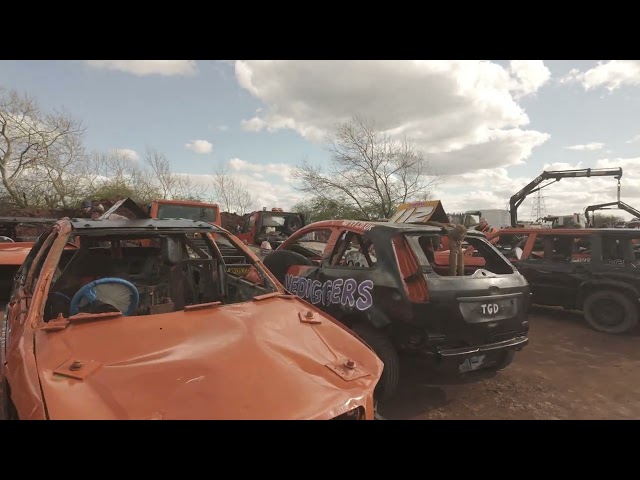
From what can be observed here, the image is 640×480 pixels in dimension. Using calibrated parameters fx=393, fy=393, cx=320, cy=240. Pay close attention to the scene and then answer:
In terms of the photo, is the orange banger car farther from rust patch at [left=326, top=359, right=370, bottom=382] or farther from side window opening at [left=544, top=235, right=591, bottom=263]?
side window opening at [left=544, top=235, right=591, bottom=263]

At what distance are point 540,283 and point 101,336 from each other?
23.6 feet

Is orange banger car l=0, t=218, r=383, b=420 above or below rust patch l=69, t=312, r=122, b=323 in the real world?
below

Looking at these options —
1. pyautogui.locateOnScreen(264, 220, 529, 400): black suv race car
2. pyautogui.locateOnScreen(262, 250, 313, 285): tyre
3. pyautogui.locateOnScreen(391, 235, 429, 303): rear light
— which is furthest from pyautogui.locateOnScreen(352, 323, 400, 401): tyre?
pyautogui.locateOnScreen(262, 250, 313, 285): tyre

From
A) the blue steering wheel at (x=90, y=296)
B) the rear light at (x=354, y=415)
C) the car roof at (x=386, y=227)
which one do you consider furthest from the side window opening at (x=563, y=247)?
the blue steering wheel at (x=90, y=296)

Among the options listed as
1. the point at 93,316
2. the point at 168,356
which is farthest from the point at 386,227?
the point at 93,316

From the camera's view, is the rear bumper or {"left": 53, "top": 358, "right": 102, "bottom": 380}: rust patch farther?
the rear bumper

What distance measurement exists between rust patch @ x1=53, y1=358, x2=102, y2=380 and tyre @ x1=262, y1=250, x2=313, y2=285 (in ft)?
10.2

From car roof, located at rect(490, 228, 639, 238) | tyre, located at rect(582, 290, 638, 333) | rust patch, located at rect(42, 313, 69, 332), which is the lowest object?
tyre, located at rect(582, 290, 638, 333)

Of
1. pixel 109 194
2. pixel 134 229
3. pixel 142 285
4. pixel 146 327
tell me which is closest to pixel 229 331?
pixel 146 327

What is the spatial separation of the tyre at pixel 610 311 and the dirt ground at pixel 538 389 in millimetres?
679

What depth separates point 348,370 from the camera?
83.1 inches

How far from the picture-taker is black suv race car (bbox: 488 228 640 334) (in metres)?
6.26

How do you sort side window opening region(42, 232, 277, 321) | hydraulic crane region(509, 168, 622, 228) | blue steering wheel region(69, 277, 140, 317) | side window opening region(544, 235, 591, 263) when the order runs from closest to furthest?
blue steering wheel region(69, 277, 140, 317), side window opening region(42, 232, 277, 321), side window opening region(544, 235, 591, 263), hydraulic crane region(509, 168, 622, 228)
